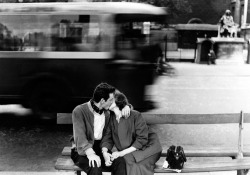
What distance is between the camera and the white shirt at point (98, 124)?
4127 millimetres

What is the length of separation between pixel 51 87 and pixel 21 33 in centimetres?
121

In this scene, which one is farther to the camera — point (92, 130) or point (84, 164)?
point (92, 130)

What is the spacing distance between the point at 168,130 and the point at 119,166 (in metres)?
3.82

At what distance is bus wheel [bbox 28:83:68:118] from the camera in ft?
25.5

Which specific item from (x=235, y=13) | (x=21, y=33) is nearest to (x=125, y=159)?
(x=21, y=33)

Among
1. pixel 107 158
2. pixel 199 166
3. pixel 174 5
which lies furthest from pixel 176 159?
pixel 174 5

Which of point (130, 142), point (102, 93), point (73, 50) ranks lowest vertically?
point (130, 142)

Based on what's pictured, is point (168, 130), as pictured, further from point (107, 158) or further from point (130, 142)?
point (107, 158)

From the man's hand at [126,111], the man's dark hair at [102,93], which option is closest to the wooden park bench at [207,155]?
the man's hand at [126,111]

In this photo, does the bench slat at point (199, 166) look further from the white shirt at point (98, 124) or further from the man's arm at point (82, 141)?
the white shirt at point (98, 124)

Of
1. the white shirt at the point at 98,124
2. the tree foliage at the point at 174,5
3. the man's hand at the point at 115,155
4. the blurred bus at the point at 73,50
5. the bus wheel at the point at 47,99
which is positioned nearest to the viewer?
the man's hand at the point at 115,155

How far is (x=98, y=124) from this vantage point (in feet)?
13.7

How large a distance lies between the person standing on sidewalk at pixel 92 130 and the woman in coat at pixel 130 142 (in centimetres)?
7

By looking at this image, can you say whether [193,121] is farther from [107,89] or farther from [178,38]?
[178,38]
